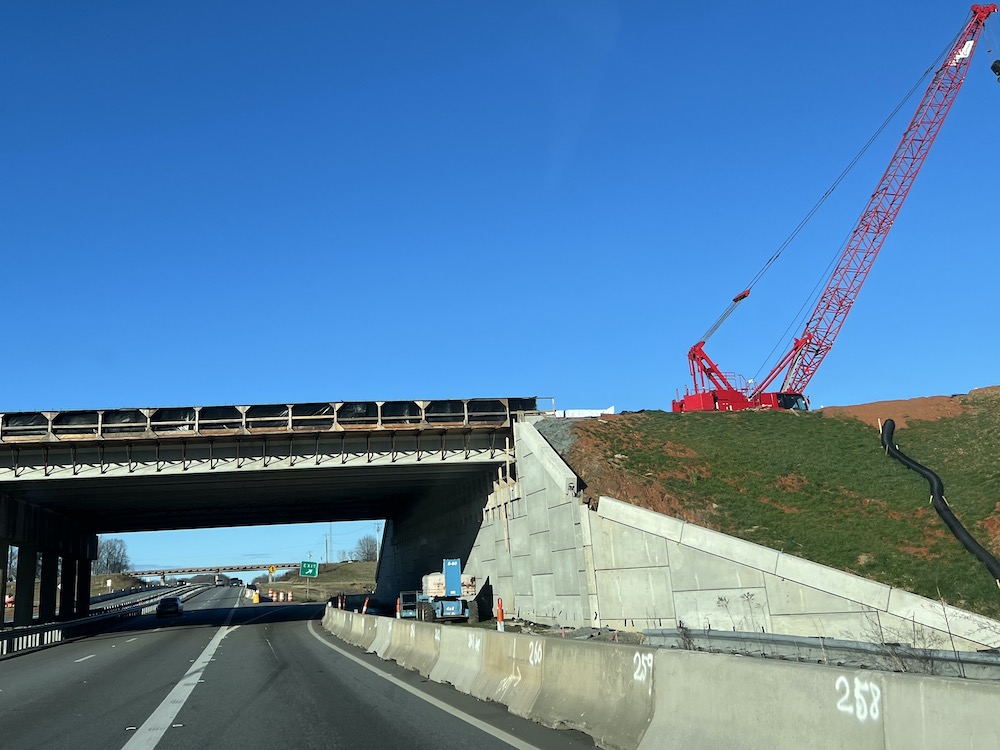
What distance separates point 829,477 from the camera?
114ft

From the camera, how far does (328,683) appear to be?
15.9 metres

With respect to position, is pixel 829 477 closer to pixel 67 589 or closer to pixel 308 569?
pixel 308 569

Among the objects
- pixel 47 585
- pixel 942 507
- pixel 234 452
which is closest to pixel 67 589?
pixel 47 585

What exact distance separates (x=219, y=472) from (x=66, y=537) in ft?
85.5

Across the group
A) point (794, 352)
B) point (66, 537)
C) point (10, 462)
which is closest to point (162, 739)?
point (10, 462)

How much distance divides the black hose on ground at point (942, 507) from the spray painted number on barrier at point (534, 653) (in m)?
18.2

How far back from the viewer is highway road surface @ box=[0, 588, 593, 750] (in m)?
9.68

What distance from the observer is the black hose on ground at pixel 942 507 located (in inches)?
960

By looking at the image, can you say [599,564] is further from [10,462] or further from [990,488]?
[10,462]

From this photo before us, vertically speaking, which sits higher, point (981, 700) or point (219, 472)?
point (219, 472)

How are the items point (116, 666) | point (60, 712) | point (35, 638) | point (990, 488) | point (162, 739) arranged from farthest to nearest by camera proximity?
point (35, 638), point (990, 488), point (116, 666), point (60, 712), point (162, 739)

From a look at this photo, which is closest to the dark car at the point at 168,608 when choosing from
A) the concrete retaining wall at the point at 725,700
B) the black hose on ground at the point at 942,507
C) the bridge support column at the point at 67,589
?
the bridge support column at the point at 67,589

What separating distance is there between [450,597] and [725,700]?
117ft

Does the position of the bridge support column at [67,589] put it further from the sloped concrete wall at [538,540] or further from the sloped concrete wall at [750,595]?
the sloped concrete wall at [750,595]
